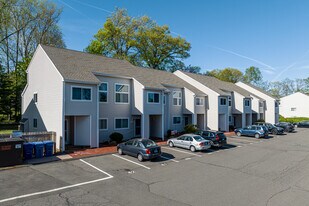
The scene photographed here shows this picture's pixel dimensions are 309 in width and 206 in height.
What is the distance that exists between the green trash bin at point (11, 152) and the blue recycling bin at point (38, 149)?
141 cm

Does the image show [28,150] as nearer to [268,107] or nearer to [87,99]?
[87,99]

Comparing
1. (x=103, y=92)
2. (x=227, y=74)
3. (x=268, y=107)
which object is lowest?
(x=268, y=107)

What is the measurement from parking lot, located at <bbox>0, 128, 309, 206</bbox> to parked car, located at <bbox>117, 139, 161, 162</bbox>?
48 cm

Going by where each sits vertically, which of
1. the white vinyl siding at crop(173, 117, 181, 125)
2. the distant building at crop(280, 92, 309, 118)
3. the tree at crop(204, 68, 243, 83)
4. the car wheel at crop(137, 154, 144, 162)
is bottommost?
the car wheel at crop(137, 154, 144, 162)

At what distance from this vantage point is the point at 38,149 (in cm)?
1555

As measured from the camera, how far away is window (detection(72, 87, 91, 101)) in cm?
1847

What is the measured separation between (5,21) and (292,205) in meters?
44.1

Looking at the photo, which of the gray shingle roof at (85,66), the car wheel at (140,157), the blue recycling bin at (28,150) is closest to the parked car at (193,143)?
the car wheel at (140,157)

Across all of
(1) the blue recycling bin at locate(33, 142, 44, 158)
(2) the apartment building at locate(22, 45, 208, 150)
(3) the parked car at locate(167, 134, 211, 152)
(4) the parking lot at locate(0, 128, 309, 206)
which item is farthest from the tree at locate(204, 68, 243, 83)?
(1) the blue recycling bin at locate(33, 142, 44, 158)

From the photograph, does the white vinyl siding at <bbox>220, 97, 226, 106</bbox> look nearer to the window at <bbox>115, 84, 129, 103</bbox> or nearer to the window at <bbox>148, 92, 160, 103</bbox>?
the window at <bbox>148, 92, 160, 103</bbox>

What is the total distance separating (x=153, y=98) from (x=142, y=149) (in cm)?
966

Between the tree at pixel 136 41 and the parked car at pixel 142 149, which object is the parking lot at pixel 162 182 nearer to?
the parked car at pixel 142 149

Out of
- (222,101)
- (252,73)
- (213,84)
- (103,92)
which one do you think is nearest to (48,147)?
(103,92)

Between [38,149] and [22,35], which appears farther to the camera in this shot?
[22,35]
